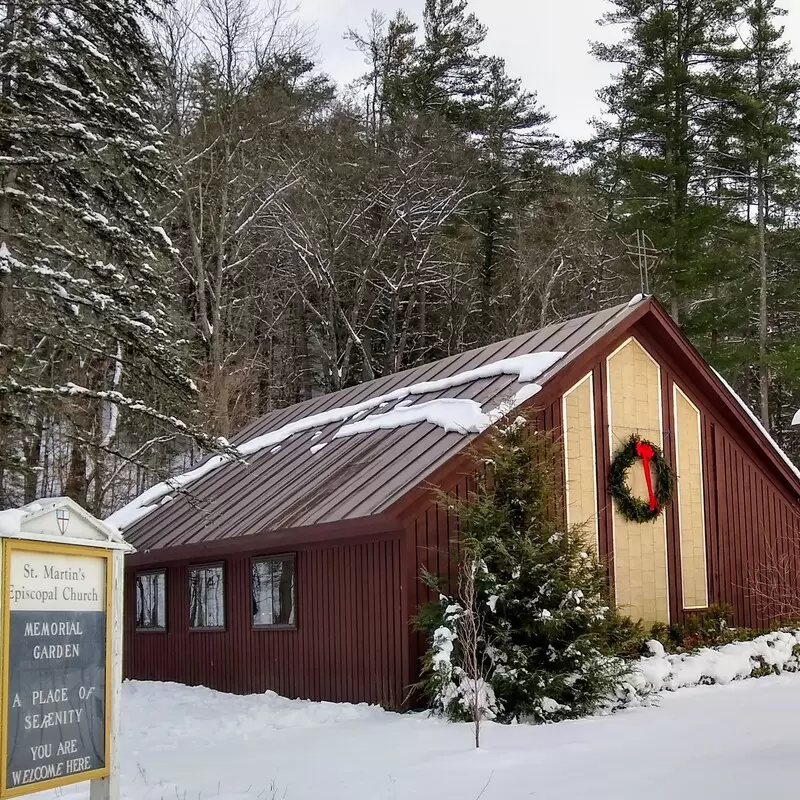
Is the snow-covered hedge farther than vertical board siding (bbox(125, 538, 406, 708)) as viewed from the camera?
Answer: No

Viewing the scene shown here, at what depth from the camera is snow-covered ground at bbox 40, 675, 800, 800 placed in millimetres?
7391

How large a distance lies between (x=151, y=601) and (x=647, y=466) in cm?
912

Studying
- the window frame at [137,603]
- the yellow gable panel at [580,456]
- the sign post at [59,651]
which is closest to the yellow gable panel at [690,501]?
the yellow gable panel at [580,456]

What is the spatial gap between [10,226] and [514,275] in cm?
2503

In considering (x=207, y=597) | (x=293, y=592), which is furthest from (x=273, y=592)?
(x=207, y=597)

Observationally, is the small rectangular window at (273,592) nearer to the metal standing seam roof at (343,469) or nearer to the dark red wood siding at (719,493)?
the metal standing seam roof at (343,469)

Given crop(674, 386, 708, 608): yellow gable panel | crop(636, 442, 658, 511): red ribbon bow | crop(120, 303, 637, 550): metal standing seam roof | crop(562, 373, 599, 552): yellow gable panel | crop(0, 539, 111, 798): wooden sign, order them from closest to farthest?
crop(0, 539, 111, 798): wooden sign, crop(120, 303, 637, 550): metal standing seam roof, crop(562, 373, 599, 552): yellow gable panel, crop(636, 442, 658, 511): red ribbon bow, crop(674, 386, 708, 608): yellow gable panel

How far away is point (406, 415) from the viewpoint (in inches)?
585

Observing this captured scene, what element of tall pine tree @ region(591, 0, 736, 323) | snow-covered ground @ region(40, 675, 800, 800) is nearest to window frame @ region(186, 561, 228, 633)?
snow-covered ground @ region(40, 675, 800, 800)

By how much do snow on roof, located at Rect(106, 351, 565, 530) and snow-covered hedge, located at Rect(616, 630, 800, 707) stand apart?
3467 millimetres

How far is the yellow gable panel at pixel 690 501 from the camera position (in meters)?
15.2

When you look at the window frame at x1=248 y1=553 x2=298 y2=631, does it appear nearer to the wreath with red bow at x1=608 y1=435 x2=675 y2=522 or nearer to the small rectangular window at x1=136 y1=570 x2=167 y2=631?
the small rectangular window at x1=136 y1=570 x2=167 y2=631

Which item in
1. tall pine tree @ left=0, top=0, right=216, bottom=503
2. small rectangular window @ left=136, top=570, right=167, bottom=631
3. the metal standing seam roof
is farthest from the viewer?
small rectangular window @ left=136, top=570, right=167, bottom=631

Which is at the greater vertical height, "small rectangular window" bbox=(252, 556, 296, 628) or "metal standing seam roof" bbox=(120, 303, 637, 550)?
"metal standing seam roof" bbox=(120, 303, 637, 550)
